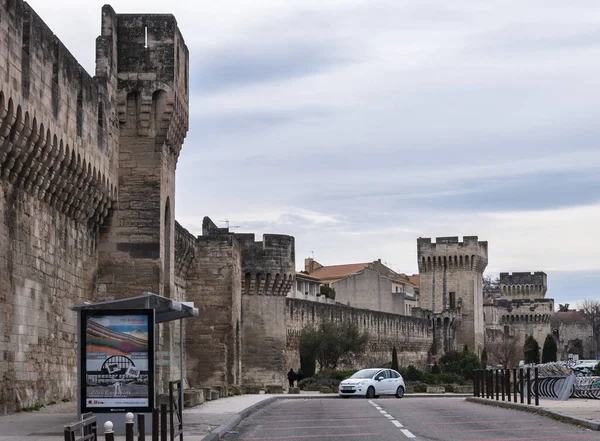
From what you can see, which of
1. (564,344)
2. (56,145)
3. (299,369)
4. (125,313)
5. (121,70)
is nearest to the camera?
(125,313)

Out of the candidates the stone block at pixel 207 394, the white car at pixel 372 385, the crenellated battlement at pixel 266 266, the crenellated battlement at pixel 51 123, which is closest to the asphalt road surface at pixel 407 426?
the stone block at pixel 207 394

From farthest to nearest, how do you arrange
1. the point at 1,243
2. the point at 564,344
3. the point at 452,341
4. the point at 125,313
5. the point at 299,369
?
1. the point at 564,344
2. the point at 452,341
3. the point at 299,369
4. the point at 1,243
5. the point at 125,313

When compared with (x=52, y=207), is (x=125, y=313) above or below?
below

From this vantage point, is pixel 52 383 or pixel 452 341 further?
pixel 452 341

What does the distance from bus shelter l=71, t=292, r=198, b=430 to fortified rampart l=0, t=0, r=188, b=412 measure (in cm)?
350

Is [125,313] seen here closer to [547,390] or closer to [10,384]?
[10,384]

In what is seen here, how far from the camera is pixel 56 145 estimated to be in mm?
21859

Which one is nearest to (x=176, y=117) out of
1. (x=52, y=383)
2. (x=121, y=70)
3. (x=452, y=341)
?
(x=121, y=70)

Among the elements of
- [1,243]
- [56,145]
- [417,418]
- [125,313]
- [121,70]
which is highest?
[121,70]

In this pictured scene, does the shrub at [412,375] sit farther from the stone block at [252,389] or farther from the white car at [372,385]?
the white car at [372,385]

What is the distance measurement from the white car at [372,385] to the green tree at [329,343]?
57.2ft

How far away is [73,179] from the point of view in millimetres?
23391

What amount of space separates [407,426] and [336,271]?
113092 millimetres

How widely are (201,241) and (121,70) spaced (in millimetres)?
15243
